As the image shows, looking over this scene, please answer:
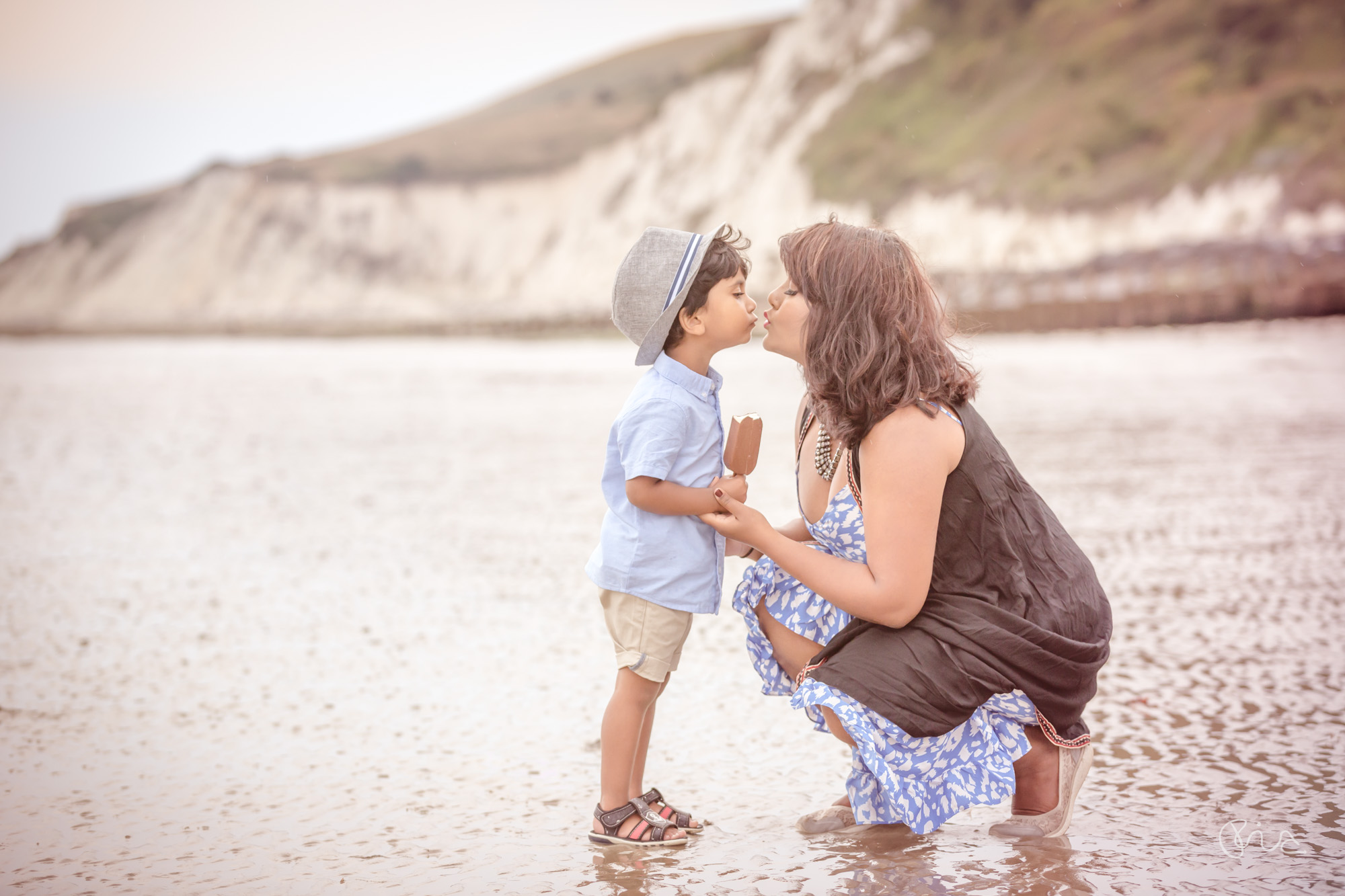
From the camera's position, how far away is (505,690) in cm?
361

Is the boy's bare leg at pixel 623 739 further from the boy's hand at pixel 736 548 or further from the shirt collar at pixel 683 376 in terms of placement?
the shirt collar at pixel 683 376

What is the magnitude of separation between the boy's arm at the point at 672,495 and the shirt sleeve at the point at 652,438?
0.02 meters

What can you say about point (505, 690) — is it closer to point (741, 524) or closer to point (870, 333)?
point (741, 524)

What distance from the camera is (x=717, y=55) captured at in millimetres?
47469

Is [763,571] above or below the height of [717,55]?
below

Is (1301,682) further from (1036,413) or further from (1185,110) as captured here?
(1185,110)

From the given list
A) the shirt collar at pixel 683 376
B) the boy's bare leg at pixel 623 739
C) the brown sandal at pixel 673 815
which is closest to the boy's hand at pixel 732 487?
the shirt collar at pixel 683 376

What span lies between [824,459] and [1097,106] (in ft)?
111

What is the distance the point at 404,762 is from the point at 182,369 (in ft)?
73.0

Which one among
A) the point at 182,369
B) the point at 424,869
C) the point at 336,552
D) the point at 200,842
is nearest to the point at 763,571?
the point at 424,869

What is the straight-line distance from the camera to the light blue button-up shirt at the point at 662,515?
2.42 m

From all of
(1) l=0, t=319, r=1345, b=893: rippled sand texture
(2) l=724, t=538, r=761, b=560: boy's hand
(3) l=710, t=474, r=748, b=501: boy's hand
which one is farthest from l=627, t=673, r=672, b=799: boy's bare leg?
(3) l=710, t=474, r=748, b=501: boy's hand

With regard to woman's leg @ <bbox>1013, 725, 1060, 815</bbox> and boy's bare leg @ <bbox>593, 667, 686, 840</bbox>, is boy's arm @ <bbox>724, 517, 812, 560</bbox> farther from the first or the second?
woman's leg @ <bbox>1013, 725, 1060, 815</bbox>

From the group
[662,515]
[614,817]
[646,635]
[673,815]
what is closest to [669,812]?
[673,815]
